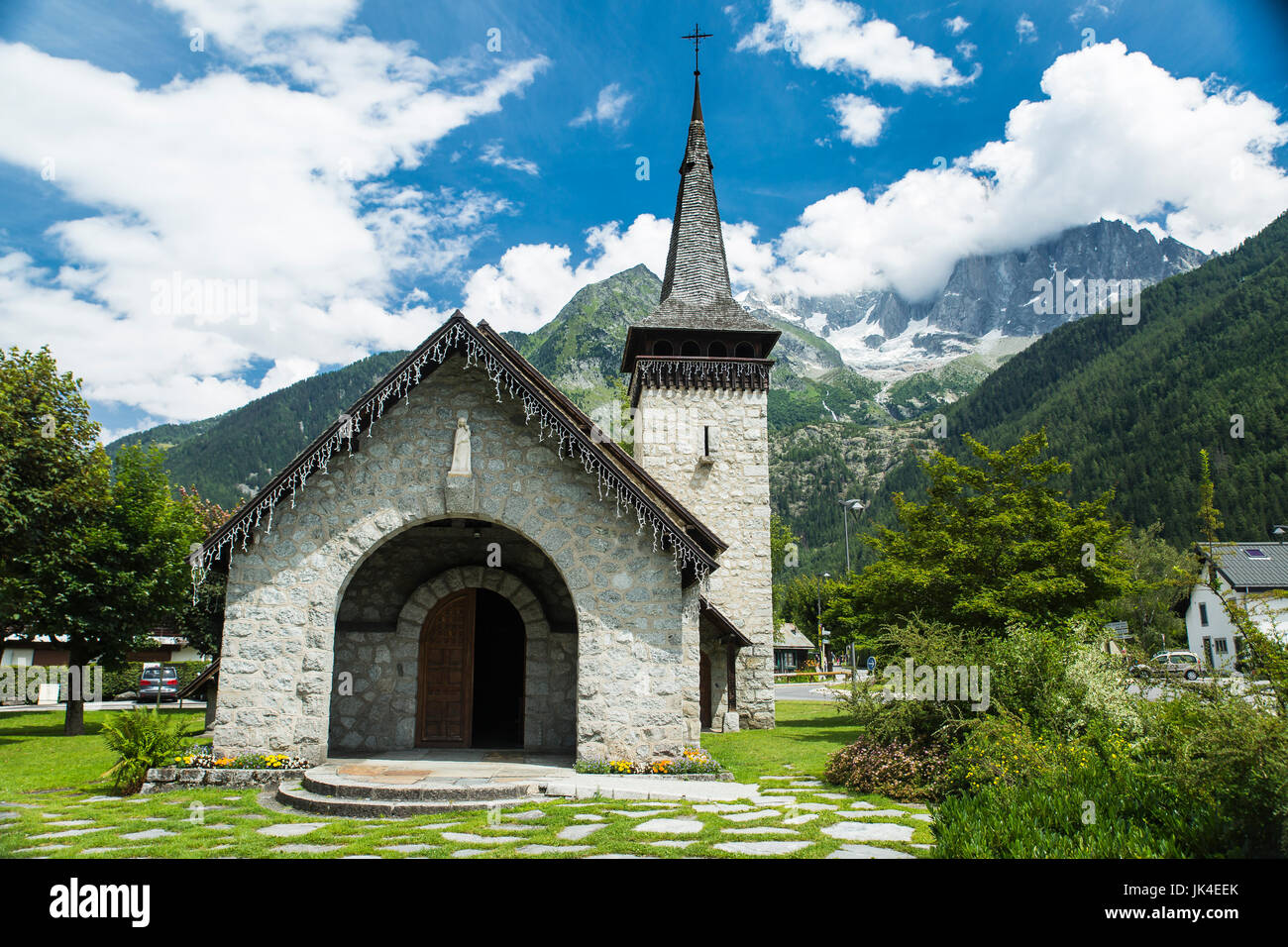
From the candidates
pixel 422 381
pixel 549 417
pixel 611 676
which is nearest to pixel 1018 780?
pixel 611 676

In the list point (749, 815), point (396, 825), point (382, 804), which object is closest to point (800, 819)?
point (749, 815)

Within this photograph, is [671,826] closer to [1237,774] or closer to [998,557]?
[1237,774]

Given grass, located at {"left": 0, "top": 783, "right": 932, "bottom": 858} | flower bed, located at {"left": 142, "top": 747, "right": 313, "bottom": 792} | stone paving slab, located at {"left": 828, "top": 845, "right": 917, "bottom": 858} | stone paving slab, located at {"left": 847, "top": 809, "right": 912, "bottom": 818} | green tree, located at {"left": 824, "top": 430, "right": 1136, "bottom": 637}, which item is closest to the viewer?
stone paving slab, located at {"left": 828, "top": 845, "right": 917, "bottom": 858}

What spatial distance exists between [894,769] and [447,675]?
26.8ft

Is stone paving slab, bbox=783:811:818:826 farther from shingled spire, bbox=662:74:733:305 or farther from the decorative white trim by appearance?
shingled spire, bbox=662:74:733:305

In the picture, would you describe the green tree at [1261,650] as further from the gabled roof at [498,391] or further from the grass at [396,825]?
the gabled roof at [498,391]

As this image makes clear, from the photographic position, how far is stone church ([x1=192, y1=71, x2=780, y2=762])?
12008 millimetres

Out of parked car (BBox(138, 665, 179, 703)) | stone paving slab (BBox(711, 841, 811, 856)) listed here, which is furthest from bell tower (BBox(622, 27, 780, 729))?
parked car (BBox(138, 665, 179, 703))

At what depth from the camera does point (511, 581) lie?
14.5 m

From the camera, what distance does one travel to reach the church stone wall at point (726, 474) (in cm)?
2375

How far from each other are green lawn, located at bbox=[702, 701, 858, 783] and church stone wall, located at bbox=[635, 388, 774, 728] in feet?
9.76

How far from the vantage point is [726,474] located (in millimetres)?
24781
